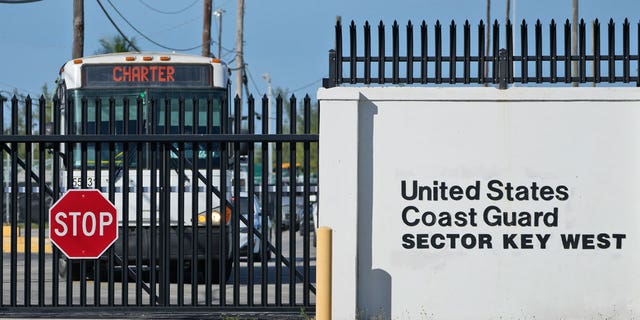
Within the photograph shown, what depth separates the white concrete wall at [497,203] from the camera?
10.6 m

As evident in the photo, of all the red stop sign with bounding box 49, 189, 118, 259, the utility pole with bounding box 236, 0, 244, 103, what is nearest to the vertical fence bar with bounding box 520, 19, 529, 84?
the red stop sign with bounding box 49, 189, 118, 259

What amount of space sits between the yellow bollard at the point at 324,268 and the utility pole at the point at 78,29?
19.1 meters

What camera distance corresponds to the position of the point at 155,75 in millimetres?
16297

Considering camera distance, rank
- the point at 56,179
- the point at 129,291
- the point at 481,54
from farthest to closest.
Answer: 1. the point at 129,291
2. the point at 56,179
3. the point at 481,54

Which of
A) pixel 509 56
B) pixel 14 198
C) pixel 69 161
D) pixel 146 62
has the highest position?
pixel 146 62

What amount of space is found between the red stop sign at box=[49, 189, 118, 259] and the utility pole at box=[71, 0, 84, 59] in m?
17.5

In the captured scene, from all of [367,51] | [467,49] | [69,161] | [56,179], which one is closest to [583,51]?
[467,49]

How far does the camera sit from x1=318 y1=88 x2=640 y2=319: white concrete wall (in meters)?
10.6

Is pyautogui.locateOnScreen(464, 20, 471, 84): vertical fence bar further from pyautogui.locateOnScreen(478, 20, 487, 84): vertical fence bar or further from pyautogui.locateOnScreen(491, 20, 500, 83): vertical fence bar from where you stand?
pyautogui.locateOnScreen(491, 20, 500, 83): vertical fence bar

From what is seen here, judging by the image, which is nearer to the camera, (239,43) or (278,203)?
(278,203)

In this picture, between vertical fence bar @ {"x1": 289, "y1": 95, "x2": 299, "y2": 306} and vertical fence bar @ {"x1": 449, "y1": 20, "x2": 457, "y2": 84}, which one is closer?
vertical fence bar @ {"x1": 449, "y1": 20, "x2": 457, "y2": 84}

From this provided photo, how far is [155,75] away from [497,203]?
6955mm

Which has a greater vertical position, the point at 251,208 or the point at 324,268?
the point at 251,208

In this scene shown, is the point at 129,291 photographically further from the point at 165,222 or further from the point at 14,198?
the point at 165,222
